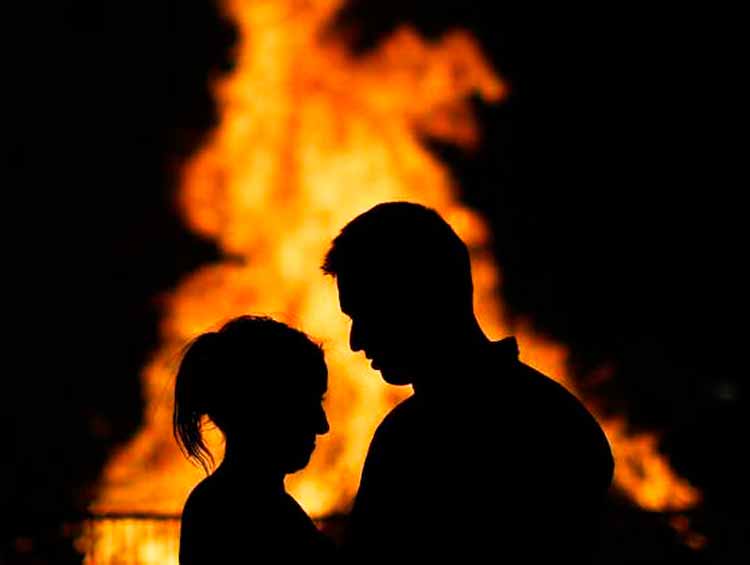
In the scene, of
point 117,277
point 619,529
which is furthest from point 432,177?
point 619,529

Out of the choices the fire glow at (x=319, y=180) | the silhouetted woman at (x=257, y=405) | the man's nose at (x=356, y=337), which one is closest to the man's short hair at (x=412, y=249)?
the man's nose at (x=356, y=337)

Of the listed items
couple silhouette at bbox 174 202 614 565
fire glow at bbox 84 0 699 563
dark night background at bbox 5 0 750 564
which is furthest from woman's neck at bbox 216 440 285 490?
dark night background at bbox 5 0 750 564

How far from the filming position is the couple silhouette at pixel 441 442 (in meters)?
1.93

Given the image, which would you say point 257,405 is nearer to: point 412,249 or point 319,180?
point 412,249

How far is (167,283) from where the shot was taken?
398 inches

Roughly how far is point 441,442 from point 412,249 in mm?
313

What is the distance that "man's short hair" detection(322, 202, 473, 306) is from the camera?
82.7 inches

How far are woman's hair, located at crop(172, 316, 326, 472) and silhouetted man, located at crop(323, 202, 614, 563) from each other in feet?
1.99

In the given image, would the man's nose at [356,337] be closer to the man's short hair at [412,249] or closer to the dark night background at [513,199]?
the man's short hair at [412,249]

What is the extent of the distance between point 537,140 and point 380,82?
1326 mm

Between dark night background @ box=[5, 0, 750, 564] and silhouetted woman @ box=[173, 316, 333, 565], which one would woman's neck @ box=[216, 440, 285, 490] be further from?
dark night background @ box=[5, 0, 750, 564]

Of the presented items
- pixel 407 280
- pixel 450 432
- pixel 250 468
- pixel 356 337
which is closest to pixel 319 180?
pixel 250 468

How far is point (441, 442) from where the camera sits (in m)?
1.98

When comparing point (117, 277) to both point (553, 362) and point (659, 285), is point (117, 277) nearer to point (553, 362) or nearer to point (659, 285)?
point (553, 362)
